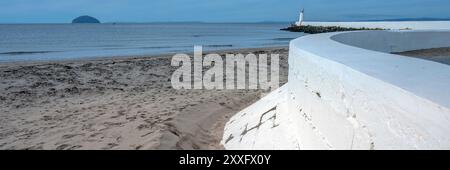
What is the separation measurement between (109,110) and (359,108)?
20.8 ft

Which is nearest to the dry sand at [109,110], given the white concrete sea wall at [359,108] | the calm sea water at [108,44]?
the white concrete sea wall at [359,108]

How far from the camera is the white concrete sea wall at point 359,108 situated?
198 cm

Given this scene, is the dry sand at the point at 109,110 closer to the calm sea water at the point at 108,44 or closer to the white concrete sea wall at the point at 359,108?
the white concrete sea wall at the point at 359,108

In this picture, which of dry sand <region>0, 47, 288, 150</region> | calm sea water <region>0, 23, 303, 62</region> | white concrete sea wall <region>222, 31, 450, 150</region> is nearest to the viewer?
white concrete sea wall <region>222, 31, 450, 150</region>

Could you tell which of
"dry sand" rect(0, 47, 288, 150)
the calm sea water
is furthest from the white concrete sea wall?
the calm sea water

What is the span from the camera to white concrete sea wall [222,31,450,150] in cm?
198

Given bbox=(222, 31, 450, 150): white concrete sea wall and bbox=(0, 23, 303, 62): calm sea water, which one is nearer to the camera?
bbox=(222, 31, 450, 150): white concrete sea wall

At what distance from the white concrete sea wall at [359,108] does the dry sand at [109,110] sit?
1.43 m

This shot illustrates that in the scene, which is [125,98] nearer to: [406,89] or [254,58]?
[406,89]

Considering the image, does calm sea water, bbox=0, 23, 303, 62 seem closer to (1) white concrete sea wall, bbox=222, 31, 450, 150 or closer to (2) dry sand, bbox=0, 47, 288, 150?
(2) dry sand, bbox=0, 47, 288, 150

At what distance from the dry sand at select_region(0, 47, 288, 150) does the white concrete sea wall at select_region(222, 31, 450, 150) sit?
1431 millimetres

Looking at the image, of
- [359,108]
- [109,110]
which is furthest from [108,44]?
[359,108]

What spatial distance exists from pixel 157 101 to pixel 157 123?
213cm
